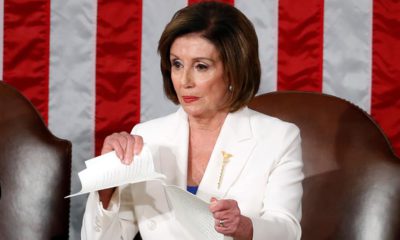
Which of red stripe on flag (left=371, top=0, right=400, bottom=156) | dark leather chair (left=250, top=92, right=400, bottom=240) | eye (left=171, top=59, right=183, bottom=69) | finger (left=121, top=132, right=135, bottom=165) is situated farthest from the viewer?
red stripe on flag (left=371, top=0, right=400, bottom=156)

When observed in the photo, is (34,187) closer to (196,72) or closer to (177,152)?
(177,152)

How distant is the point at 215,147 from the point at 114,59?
0.86 metres

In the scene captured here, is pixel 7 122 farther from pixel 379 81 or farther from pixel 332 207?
pixel 379 81

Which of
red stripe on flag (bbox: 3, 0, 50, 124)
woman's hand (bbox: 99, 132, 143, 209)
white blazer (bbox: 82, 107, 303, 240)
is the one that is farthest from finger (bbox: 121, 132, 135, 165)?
red stripe on flag (bbox: 3, 0, 50, 124)

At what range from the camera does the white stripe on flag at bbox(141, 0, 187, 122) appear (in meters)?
2.89

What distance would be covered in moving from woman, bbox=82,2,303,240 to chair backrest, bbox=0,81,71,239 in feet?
1.49

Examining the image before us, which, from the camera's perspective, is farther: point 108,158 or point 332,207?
point 332,207

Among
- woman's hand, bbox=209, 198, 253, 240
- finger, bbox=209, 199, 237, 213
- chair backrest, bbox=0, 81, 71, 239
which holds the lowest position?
Answer: chair backrest, bbox=0, 81, 71, 239

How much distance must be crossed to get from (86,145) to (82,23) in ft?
1.50

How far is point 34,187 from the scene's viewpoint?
98.7 inches

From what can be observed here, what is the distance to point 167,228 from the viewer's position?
6.84 ft

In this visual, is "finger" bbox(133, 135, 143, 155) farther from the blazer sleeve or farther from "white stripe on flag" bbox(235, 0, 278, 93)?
"white stripe on flag" bbox(235, 0, 278, 93)

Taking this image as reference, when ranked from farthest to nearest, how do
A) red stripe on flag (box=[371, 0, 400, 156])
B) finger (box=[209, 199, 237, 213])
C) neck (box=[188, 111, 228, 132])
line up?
1. red stripe on flag (box=[371, 0, 400, 156])
2. neck (box=[188, 111, 228, 132])
3. finger (box=[209, 199, 237, 213])

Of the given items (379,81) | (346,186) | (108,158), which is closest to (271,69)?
(379,81)
